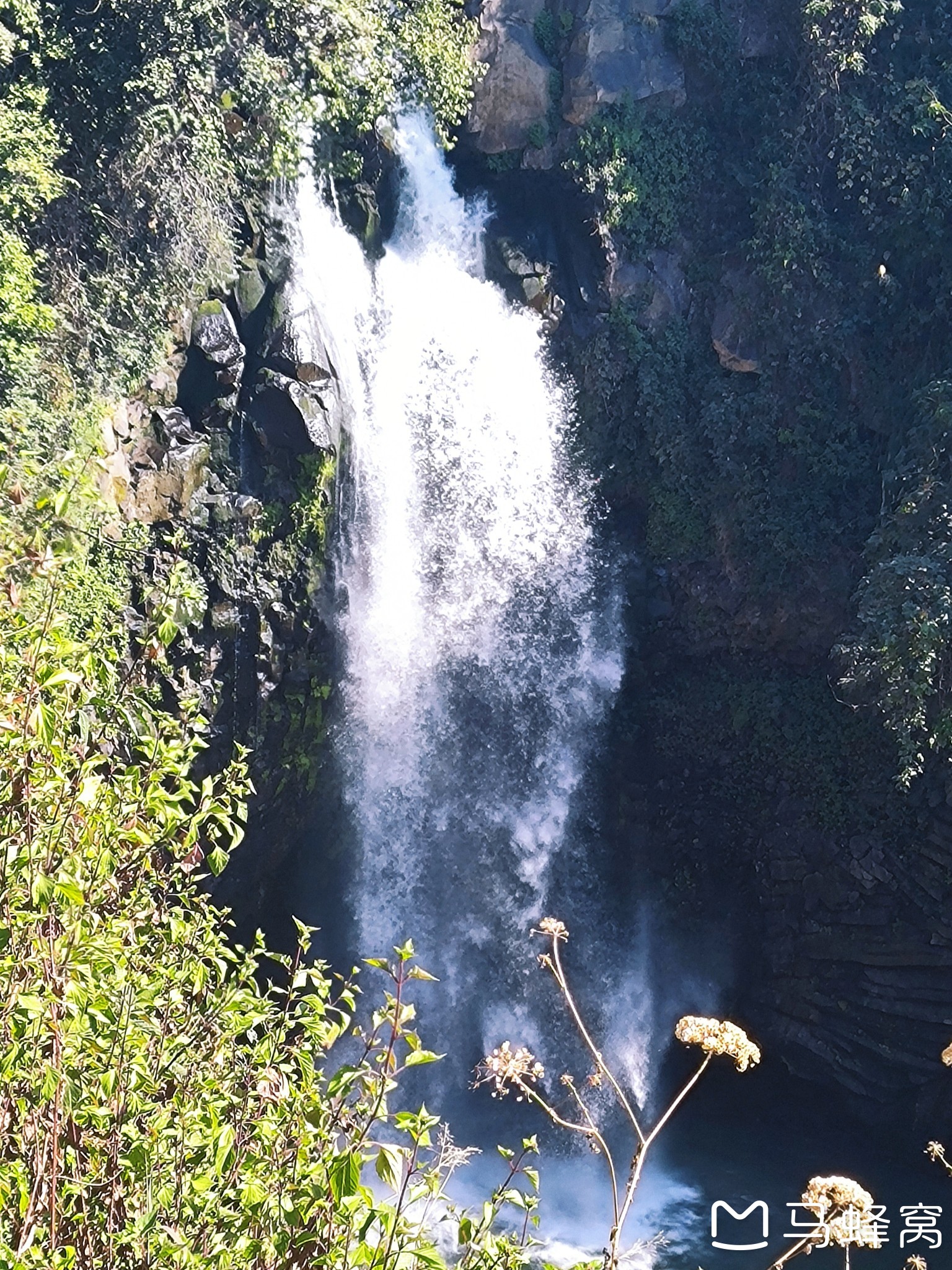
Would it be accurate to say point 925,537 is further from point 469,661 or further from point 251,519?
point 251,519

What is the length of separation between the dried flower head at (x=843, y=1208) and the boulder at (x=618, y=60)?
10531mm

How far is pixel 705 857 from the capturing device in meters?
10.1

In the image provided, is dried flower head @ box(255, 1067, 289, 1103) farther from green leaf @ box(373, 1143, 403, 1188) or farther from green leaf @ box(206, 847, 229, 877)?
green leaf @ box(373, 1143, 403, 1188)

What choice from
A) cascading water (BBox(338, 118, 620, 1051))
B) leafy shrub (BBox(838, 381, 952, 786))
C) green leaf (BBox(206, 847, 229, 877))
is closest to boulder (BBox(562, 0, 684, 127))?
cascading water (BBox(338, 118, 620, 1051))

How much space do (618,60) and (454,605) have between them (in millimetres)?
5944

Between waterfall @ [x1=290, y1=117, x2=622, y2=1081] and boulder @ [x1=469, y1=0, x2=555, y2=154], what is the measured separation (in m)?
0.65

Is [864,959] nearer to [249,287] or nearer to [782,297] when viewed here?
[782,297]

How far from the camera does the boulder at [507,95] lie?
35.7ft

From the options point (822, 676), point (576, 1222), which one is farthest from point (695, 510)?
point (576, 1222)

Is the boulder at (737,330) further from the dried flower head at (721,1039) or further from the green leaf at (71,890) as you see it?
the green leaf at (71,890)

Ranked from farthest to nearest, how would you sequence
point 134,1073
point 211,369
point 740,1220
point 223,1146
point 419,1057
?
point 211,369
point 740,1220
point 134,1073
point 223,1146
point 419,1057

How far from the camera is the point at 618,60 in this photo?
10961 mm

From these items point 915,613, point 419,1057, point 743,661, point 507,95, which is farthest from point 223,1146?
point 507,95

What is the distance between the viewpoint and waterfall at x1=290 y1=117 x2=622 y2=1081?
9.74 m
